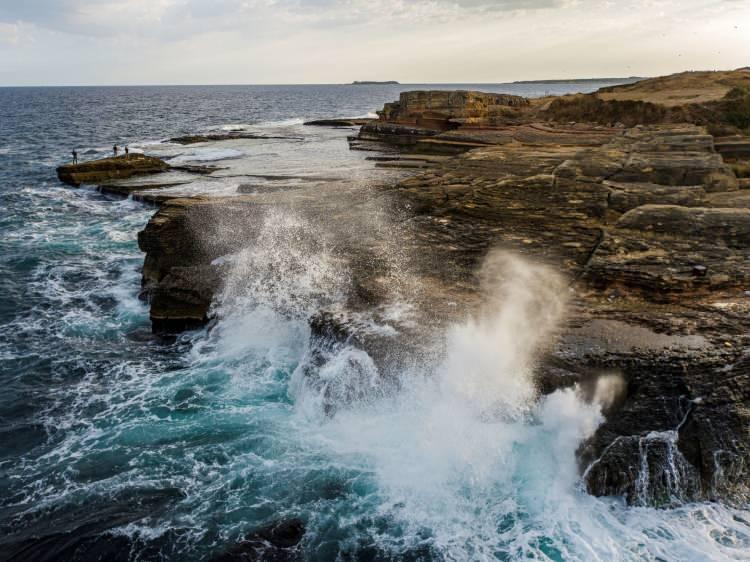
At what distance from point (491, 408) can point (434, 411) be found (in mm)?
774

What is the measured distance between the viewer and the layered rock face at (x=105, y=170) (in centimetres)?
2759

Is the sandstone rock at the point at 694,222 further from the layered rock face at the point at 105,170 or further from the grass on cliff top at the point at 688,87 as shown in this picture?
the layered rock face at the point at 105,170

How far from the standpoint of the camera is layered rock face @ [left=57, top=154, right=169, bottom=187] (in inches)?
1086

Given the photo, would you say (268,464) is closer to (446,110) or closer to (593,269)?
(593,269)

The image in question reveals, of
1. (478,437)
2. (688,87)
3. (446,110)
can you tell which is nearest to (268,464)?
(478,437)

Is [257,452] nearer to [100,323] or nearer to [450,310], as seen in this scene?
[450,310]

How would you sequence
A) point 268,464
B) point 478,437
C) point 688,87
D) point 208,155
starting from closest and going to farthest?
1. point 478,437
2. point 268,464
3. point 208,155
4. point 688,87

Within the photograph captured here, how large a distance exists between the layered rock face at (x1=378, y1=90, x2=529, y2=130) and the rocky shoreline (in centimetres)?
1849

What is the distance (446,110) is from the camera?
37.4 metres

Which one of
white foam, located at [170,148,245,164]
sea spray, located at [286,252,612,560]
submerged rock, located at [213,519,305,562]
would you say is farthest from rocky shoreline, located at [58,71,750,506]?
white foam, located at [170,148,245,164]

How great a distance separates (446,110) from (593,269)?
31.6 m

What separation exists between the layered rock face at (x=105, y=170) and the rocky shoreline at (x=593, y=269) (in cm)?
1555

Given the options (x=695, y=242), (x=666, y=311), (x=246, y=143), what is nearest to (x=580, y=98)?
(x=246, y=143)

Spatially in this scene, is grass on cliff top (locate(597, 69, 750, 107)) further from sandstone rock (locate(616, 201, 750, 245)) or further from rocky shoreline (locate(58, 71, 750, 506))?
sandstone rock (locate(616, 201, 750, 245))
